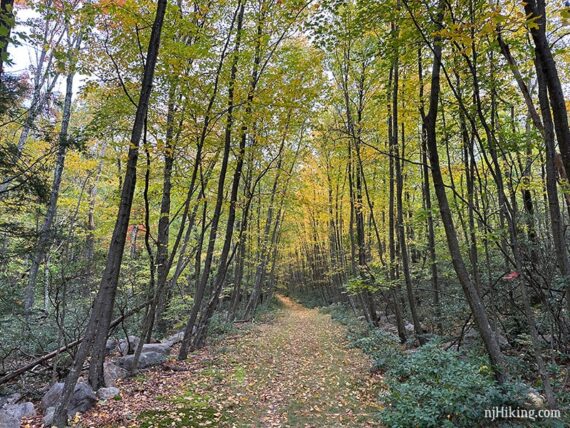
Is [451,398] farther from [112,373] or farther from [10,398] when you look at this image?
[10,398]

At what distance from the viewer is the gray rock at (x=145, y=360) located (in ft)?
25.0

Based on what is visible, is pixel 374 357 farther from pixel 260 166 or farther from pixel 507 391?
pixel 260 166

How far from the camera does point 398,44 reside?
4934mm

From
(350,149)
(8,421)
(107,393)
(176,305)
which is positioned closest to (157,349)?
(107,393)

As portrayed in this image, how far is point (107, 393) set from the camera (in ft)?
19.0

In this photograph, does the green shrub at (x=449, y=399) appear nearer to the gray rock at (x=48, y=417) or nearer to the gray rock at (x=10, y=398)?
the gray rock at (x=48, y=417)

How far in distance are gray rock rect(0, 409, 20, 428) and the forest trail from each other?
835 millimetres

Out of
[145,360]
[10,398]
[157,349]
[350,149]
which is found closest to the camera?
[10,398]

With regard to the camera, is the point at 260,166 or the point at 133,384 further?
the point at 260,166

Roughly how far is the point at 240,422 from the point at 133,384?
9.41 feet

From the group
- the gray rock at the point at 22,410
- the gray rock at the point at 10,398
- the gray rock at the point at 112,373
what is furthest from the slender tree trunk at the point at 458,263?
the gray rock at the point at 10,398

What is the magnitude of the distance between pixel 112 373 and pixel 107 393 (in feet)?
3.71

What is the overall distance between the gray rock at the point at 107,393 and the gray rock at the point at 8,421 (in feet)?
4.05

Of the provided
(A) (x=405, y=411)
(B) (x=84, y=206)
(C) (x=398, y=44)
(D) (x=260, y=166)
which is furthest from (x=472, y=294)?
(B) (x=84, y=206)
